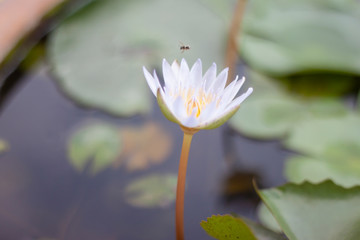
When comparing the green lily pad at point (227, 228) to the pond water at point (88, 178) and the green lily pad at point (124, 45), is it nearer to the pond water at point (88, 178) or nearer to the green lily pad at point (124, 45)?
the pond water at point (88, 178)

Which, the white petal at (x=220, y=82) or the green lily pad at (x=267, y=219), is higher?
the white petal at (x=220, y=82)

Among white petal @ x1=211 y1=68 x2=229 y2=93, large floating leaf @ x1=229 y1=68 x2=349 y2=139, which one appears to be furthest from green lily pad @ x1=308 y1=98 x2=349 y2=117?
white petal @ x1=211 y1=68 x2=229 y2=93

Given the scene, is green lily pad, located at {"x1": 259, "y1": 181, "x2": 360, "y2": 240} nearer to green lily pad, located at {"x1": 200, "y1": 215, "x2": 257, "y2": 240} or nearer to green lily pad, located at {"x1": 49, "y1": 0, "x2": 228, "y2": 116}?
green lily pad, located at {"x1": 200, "y1": 215, "x2": 257, "y2": 240}

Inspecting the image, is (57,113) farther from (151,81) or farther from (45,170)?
(151,81)

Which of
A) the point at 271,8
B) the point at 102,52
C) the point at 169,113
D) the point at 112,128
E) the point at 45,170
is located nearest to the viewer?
the point at 169,113

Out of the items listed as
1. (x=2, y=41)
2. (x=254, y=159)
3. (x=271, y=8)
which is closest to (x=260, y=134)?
(x=254, y=159)

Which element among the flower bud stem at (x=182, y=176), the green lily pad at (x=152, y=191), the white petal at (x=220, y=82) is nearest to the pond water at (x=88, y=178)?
the green lily pad at (x=152, y=191)

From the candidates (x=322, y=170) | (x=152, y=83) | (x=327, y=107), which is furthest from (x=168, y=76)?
(x=327, y=107)
